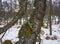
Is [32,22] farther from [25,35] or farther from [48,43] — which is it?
[48,43]

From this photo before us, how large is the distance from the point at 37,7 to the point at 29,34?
191 millimetres

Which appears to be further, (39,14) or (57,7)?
(57,7)

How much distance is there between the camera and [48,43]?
404 inches

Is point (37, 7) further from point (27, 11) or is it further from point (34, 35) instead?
point (34, 35)

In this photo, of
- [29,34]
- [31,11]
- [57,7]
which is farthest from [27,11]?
[57,7]

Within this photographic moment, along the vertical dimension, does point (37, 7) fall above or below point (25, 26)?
above

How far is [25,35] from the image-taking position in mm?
1345

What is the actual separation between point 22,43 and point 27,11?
215 millimetres

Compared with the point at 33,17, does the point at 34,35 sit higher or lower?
lower

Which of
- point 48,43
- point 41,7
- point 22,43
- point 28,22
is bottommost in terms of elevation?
point 48,43

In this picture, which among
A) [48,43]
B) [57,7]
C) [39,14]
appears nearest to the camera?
[39,14]

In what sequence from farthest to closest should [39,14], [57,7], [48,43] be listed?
[57,7], [48,43], [39,14]

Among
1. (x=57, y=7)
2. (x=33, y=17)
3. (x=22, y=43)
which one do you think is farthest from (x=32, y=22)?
(x=57, y=7)

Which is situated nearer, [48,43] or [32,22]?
[32,22]
